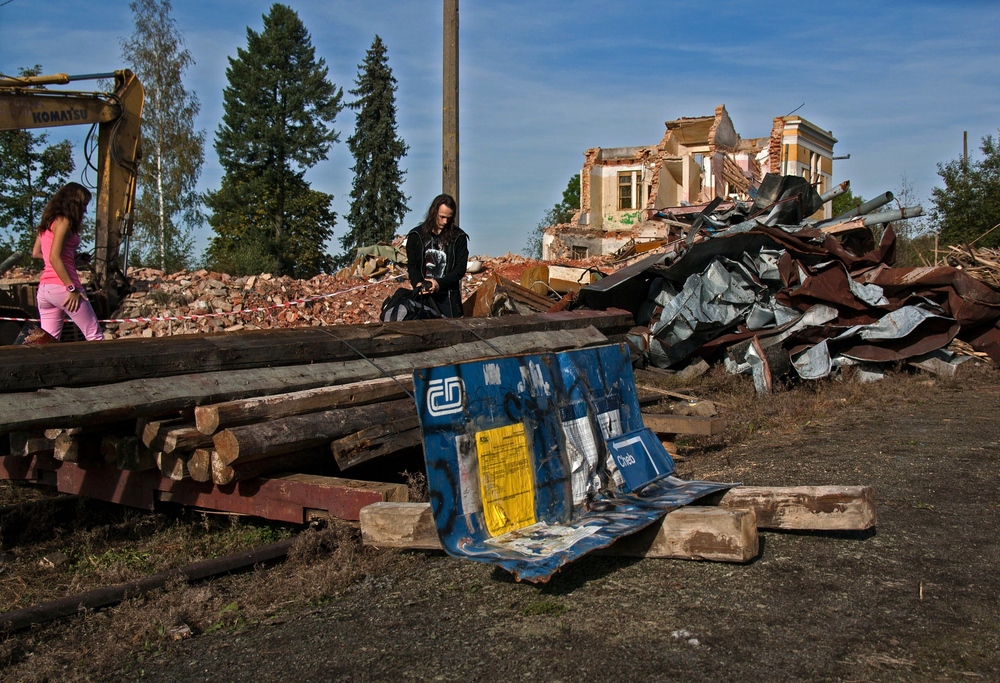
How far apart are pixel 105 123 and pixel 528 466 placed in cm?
1062

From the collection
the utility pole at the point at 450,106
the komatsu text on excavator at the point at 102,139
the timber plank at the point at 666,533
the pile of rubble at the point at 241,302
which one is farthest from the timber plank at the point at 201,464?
the pile of rubble at the point at 241,302

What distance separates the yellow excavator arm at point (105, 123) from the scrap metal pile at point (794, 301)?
23.4 feet

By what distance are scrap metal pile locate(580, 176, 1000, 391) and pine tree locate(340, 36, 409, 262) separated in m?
32.4

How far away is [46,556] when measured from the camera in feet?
14.3

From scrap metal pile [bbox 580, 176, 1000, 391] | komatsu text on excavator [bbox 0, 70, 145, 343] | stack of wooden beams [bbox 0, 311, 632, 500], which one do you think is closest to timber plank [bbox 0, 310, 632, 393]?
stack of wooden beams [bbox 0, 311, 632, 500]

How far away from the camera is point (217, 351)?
15.6ft

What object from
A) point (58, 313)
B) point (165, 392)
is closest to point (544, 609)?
point (165, 392)

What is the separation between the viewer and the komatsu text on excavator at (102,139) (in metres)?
10.3

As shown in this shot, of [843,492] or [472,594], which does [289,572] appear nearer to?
[472,594]

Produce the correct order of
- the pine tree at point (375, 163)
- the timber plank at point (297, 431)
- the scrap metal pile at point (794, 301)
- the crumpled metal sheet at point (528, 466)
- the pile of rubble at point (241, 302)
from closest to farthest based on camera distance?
the crumpled metal sheet at point (528, 466) < the timber plank at point (297, 431) < the scrap metal pile at point (794, 301) < the pile of rubble at point (241, 302) < the pine tree at point (375, 163)

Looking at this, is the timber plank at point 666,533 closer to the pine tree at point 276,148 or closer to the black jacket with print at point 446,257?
the black jacket with print at point 446,257

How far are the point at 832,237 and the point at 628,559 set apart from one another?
8.00m

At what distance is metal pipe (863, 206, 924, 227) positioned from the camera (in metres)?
10.8

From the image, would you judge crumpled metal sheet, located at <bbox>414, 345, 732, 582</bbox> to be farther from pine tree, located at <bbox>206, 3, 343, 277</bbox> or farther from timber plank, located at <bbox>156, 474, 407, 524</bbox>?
pine tree, located at <bbox>206, 3, 343, 277</bbox>
